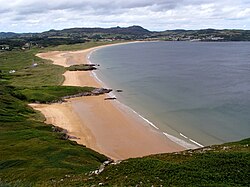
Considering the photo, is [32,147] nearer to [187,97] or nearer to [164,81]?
[187,97]

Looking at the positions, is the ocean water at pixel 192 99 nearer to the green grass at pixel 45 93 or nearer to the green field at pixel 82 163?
the green grass at pixel 45 93

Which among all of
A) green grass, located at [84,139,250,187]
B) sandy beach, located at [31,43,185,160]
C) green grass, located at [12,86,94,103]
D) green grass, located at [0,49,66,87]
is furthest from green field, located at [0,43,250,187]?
green grass, located at [0,49,66,87]

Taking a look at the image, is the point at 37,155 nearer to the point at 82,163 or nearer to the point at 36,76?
the point at 82,163

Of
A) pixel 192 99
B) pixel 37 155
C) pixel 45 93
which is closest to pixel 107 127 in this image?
pixel 37 155

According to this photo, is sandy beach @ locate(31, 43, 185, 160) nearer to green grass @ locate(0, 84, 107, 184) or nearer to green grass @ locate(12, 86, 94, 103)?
green grass @ locate(12, 86, 94, 103)

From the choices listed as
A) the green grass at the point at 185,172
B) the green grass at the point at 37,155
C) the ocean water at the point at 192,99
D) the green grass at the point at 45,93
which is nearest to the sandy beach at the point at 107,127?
the ocean water at the point at 192,99

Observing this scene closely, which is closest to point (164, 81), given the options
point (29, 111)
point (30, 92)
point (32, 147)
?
point (30, 92)
